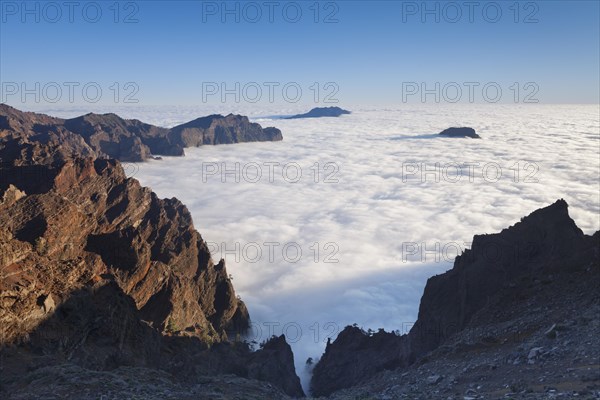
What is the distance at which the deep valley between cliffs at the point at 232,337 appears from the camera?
2004 cm

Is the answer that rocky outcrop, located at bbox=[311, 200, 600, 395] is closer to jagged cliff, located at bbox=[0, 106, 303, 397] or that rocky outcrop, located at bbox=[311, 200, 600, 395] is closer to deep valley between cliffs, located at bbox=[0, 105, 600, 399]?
deep valley between cliffs, located at bbox=[0, 105, 600, 399]

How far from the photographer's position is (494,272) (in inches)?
1453

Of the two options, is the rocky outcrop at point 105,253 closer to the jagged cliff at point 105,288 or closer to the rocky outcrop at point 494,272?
the jagged cliff at point 105,288

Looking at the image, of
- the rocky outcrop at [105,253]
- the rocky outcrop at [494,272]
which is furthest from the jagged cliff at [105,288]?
the rocky outcrop at [494,272]

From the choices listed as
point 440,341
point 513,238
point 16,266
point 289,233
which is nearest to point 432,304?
point 440,341

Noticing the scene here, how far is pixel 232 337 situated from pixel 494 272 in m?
38.8

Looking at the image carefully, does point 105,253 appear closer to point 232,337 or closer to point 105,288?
point 105,288

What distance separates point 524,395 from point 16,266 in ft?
92.8

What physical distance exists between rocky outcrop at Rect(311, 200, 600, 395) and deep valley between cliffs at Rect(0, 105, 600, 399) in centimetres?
11

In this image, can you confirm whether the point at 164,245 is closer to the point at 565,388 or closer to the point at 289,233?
the point at 565,388

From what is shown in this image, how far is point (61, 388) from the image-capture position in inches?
715

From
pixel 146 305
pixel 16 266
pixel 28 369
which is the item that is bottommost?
pixel 146 305

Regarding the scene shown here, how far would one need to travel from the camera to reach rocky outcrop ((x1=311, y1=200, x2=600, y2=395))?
3319 cm

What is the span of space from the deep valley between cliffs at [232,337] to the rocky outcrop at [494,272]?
0.11 metres
